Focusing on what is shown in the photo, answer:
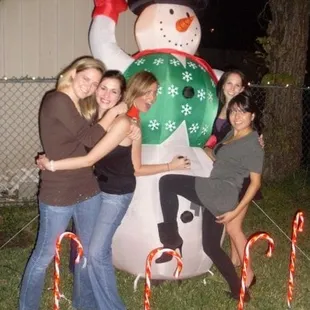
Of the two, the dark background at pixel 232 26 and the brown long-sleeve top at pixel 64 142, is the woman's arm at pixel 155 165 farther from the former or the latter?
the dark background at pixel 232 26

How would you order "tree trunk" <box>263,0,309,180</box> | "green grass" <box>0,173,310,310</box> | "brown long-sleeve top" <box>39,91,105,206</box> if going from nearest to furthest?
"brown long-sleeve top" <box>39,91,105,206</box>
"green grass" <box>0,173,310,310</box>
"tree trunk" <box>263,0,309,180</box>

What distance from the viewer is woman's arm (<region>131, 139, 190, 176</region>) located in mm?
3742

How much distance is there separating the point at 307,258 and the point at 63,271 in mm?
2298

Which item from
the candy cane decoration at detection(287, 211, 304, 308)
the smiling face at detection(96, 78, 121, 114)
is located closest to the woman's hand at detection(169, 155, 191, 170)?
the smiling face at detection(96, 78, 121, 114)

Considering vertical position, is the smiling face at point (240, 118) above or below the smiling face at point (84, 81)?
below

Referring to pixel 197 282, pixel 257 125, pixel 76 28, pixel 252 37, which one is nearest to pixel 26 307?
pixel 197 282

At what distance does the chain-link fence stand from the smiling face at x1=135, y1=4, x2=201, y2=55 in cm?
323

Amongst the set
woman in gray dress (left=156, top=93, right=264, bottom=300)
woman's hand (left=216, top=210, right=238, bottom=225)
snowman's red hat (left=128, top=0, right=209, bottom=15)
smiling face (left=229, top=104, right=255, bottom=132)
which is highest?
snowman's red hat (left=128, top=0, right=209, bottom=15)

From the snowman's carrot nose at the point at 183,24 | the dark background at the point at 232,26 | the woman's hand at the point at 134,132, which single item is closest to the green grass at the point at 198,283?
the woman's hand at the point at 134,132

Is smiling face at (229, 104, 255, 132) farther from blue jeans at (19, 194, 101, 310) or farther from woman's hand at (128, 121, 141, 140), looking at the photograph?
blue jeans at (19, 194, 101, 310)

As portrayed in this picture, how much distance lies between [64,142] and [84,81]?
15.0 inches

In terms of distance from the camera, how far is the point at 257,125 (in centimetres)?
414

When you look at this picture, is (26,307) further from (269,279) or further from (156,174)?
(269,279)

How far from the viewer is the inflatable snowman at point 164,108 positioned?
405 centimetres
